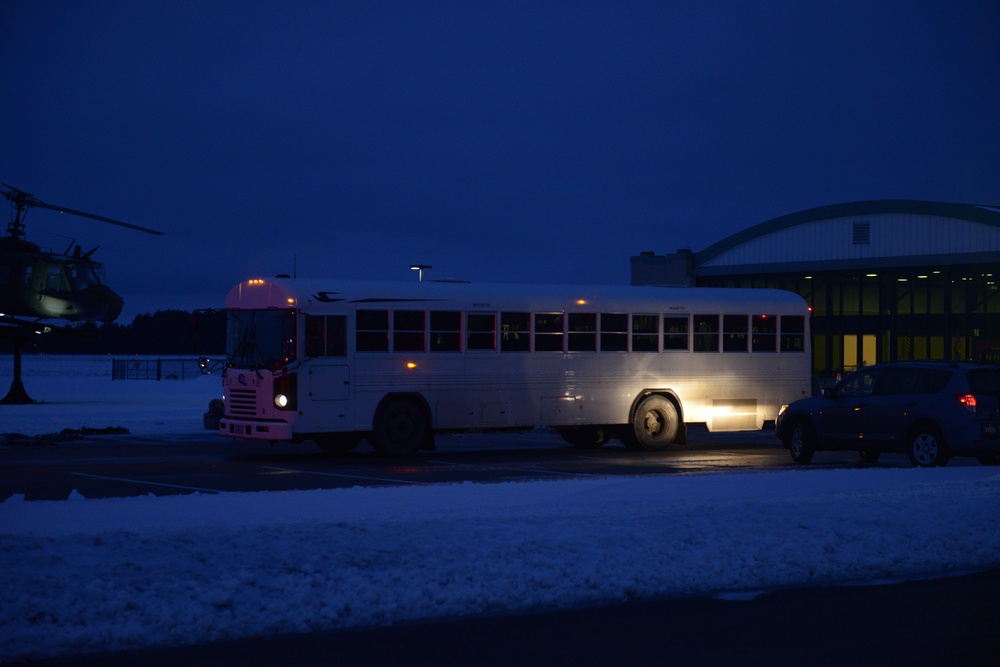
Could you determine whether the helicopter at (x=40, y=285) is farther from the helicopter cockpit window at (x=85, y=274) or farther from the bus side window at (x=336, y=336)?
the bus side window at (x=336, y=336)

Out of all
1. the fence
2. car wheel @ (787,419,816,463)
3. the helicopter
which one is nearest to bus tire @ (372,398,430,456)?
car wheel @ (787,419,816,463)

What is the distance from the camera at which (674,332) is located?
80.7ft

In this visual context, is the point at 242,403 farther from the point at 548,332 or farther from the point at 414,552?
the point at 414,552

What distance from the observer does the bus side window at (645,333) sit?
2423cm

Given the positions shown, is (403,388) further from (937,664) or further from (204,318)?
(937,664)

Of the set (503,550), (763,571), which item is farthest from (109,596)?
(763,571)

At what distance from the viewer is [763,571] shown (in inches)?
371

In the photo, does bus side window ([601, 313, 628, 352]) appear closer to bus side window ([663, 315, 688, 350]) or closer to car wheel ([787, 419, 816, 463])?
bus side window ([663, 315, 688, 350])

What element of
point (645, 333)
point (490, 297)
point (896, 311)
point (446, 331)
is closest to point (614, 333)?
point (645, 333)

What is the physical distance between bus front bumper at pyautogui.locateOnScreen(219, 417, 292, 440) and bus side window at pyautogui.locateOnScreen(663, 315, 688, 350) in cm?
791

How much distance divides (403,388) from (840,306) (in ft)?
127

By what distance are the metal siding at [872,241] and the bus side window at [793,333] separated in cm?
2792

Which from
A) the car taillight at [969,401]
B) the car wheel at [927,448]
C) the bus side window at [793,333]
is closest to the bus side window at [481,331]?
the bus side window at [793,333]

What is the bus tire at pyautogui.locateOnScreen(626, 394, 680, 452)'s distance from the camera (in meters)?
23.9
